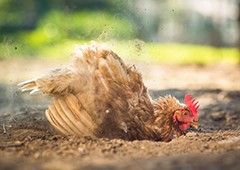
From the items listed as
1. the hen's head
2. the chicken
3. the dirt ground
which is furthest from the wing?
the hen's head

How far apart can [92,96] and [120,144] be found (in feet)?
2.09

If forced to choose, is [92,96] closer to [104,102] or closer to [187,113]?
[104,102]

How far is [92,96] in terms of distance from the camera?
4.61 metres

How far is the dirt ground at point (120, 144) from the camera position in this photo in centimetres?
335

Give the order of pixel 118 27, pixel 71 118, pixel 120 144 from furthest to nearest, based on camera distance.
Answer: pixel 118 27
pixel 71 118
pixel 120 144

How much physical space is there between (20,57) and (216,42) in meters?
9.49

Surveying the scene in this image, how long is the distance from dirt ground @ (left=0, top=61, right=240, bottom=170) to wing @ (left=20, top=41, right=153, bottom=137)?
0.66 feet

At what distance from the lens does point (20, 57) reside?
1490 centimetres

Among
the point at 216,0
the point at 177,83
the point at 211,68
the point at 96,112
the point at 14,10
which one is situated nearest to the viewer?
the point at 96,112

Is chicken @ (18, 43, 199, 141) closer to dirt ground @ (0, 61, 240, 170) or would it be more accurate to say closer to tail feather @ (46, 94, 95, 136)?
tail feather @ (46, 94, 95, 136)

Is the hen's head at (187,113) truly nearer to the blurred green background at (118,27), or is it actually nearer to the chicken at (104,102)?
the chicken at (104,102)

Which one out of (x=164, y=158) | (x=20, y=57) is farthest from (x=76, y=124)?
(x=20, y=57)

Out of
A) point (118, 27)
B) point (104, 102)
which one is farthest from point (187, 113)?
point (118, 27)

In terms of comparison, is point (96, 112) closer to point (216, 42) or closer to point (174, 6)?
point (216, 42)
